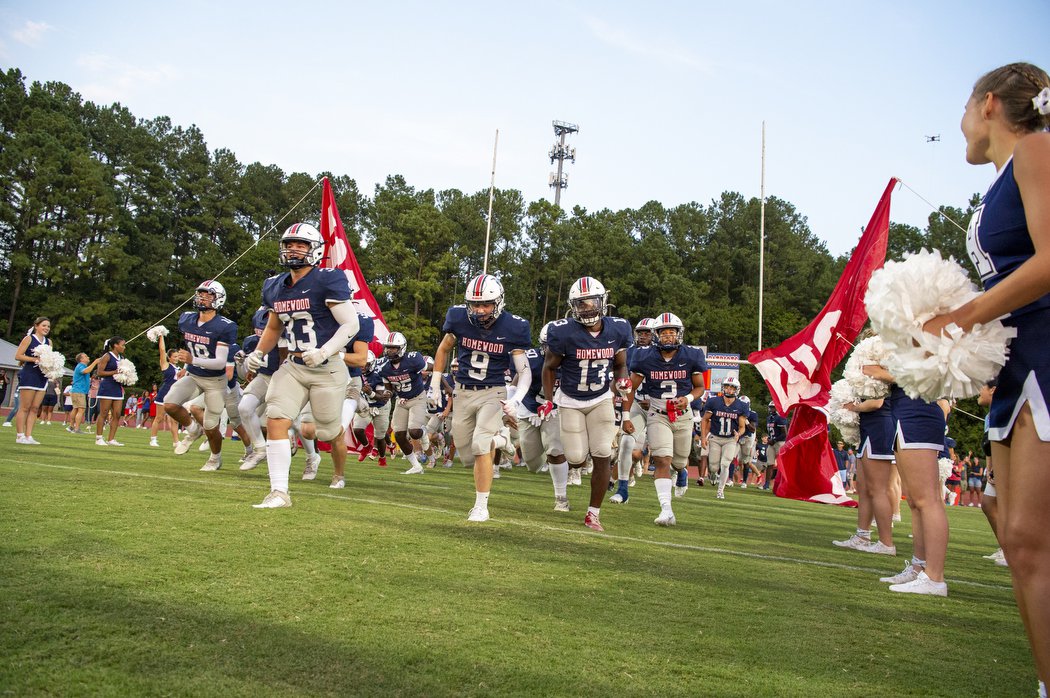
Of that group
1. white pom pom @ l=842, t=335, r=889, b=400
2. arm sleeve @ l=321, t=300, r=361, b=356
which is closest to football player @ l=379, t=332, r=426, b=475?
arm sleeve @ l=321, t=300, r=361, b=356

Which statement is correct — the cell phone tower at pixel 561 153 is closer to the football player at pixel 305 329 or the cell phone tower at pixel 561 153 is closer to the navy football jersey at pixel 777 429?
the navy football jersey at pixel 777 429

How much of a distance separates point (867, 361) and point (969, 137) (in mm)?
4761

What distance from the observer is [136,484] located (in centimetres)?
852

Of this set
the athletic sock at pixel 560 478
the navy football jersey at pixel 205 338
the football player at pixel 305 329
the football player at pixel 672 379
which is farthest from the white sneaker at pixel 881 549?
the navy football jersey at pixel 205 338

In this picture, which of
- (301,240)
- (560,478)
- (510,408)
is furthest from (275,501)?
(560,478)

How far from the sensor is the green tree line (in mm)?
58494

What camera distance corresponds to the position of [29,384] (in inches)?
613

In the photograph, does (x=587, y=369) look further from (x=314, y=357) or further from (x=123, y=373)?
(x=123, y=373)

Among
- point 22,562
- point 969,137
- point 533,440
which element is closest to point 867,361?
point 969,137

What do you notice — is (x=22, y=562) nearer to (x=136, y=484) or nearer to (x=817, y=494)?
(x=136, y=484)

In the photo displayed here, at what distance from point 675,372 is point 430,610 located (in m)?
8.30

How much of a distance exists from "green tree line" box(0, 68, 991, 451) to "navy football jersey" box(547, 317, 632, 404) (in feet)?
165

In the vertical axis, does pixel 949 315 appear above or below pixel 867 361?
below

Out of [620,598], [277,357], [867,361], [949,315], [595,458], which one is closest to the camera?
[949,315]
